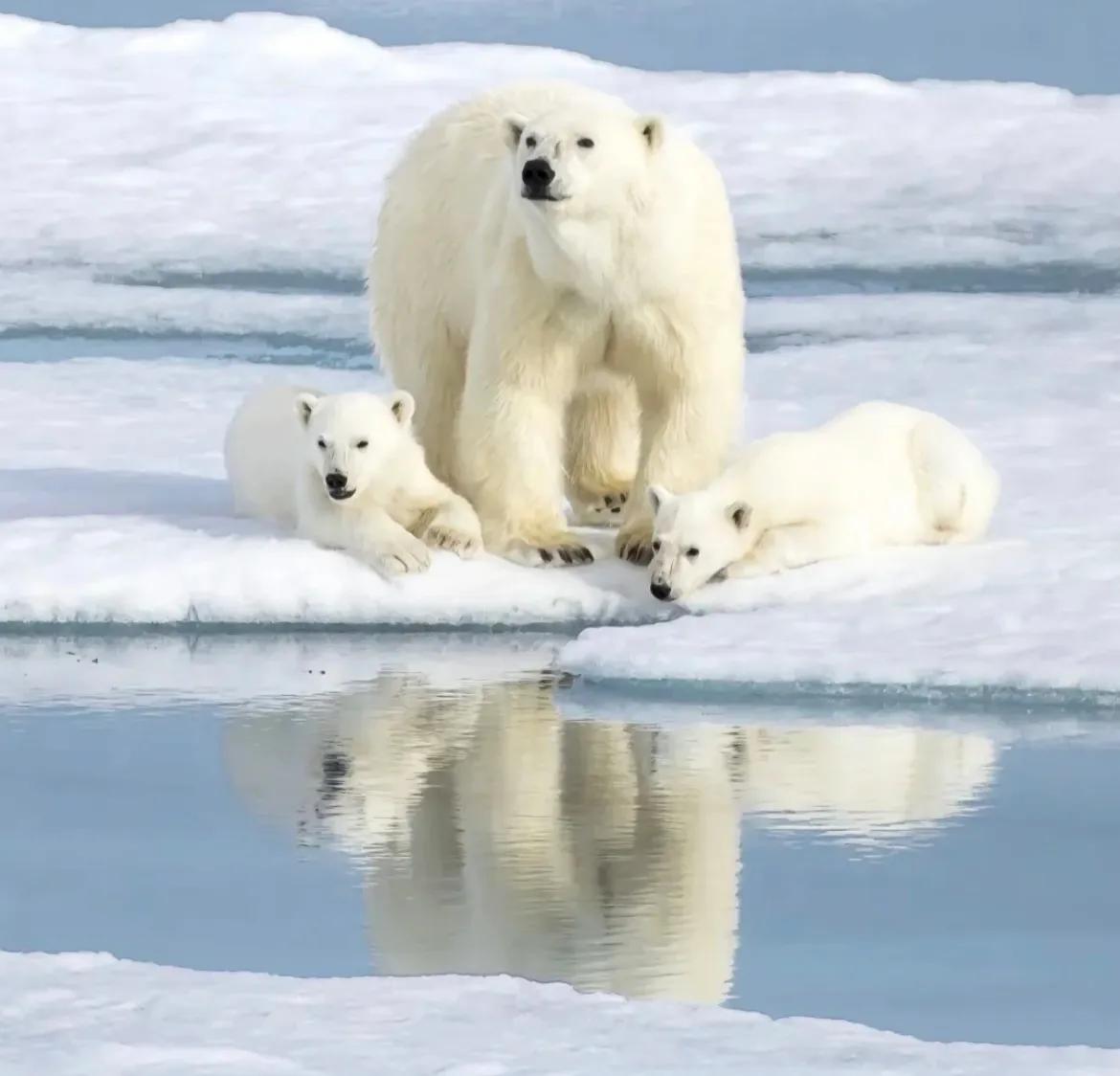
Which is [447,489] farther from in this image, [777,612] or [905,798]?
[905,798]

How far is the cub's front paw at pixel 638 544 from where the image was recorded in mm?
6020

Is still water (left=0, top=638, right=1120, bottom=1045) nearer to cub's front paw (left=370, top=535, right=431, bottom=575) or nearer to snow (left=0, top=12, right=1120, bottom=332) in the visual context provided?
cub's front paw (left=370, top=535, right=431, bottom=575)

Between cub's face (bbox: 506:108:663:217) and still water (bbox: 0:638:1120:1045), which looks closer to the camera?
still water (bbox: 0:638:1120:1045)

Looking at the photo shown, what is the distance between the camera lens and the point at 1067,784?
14.1 ft

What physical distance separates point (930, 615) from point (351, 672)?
50.4 inches

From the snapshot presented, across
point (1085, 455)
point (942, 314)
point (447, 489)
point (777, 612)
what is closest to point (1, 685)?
point (447, 489)

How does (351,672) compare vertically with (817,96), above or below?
below

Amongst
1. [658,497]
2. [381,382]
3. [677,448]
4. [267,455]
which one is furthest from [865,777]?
[381,382]

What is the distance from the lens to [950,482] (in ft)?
19.9

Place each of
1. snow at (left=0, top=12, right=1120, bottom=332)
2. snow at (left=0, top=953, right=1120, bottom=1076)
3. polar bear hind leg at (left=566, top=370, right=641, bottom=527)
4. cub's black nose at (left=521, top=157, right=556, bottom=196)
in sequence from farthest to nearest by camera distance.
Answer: snow at (left=0, top=12, right=1120, bottom=332) → polar bear hind leg at (left=566, top=370, right=641, bottom=527) → cub's black nose at (left=521, top=157, right=556, bottom=196) → snow at (left=0, top=953, right=1120, bottom=1076)

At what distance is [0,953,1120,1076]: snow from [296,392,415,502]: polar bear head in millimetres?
2756

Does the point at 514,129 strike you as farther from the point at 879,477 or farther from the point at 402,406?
the point at 879,477

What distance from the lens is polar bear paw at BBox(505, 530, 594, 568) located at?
5.96 metres

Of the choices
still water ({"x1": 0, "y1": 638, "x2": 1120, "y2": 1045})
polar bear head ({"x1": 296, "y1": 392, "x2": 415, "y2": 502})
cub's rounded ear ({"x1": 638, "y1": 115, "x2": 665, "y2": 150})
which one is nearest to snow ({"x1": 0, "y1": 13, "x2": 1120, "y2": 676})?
polar bear head ({"x1": 296, "y1": 392, "x2": 415, "y2": 502})
